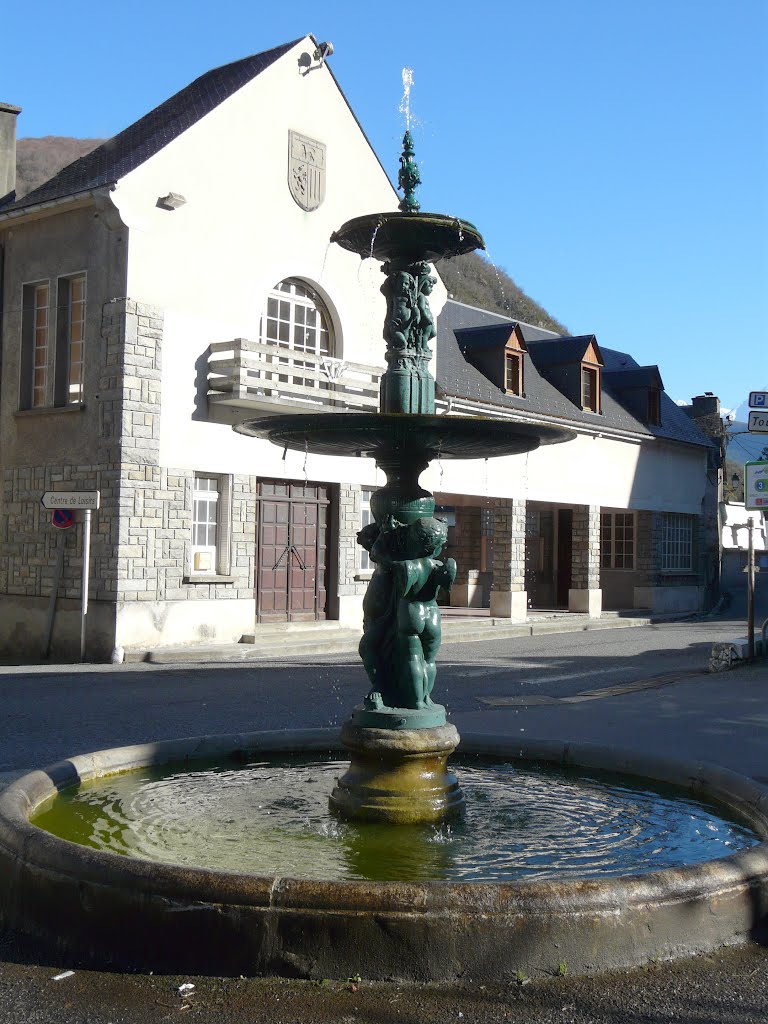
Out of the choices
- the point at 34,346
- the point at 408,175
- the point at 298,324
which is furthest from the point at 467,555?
the point at 408,175

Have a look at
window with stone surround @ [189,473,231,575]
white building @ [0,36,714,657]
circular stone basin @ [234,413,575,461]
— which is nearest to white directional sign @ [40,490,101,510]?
white building @ [0,36,714,657]

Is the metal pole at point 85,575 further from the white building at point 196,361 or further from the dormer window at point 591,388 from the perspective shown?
the dormer window at point 591,388

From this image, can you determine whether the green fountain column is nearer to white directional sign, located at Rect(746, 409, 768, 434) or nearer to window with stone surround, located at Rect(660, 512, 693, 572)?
white directional sign, located at Rect(746, 409, 768, 434)

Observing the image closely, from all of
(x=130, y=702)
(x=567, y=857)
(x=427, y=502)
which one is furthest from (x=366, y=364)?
(x=567, y=857)

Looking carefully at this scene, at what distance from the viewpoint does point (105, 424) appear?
17.7 m

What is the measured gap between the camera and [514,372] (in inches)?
1037

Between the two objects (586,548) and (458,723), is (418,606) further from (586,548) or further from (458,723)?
(586,548)

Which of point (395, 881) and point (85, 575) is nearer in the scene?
point (395, 881)

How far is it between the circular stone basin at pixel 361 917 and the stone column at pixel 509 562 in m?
20.5

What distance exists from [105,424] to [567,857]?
1378 centimetres

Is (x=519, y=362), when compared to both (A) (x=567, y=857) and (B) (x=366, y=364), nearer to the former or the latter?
(B) (x=366, y=364)

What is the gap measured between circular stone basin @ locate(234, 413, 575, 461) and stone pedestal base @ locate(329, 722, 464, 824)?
1.56 meters

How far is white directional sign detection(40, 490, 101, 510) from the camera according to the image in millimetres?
17188

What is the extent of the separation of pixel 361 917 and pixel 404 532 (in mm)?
2521
